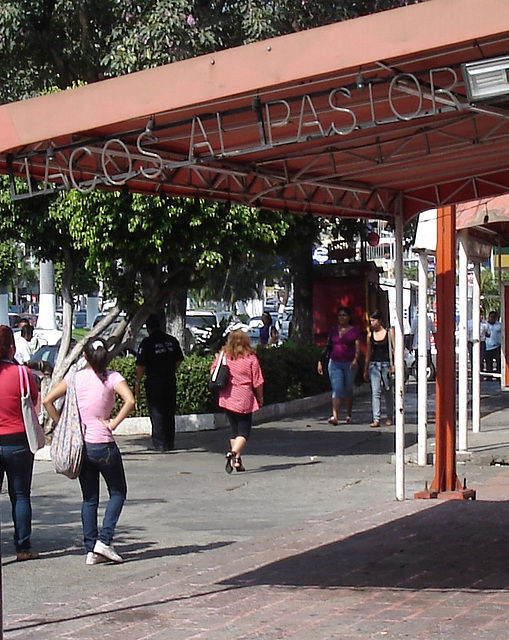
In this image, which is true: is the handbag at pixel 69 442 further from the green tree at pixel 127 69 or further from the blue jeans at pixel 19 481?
the green tree at pixel 127 69

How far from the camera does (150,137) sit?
701 centimetres

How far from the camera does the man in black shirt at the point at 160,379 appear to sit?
14.6 m

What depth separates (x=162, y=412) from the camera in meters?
14.6

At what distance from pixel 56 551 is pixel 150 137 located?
3638mm

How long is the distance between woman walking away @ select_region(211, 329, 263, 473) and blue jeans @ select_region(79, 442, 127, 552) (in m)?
4.50

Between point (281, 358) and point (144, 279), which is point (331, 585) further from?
point (281, 358)

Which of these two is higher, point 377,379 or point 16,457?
point 377,379

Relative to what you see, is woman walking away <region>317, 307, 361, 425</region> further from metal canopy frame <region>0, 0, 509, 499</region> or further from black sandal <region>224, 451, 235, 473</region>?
metal canopy frame <region>0, 0, 509, 499</region>

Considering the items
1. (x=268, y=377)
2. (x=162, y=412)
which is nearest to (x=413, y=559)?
(x=162, y=412)

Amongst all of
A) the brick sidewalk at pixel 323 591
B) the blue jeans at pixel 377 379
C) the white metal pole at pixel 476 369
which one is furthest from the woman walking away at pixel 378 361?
the brick sidewalk at pixel 323 591

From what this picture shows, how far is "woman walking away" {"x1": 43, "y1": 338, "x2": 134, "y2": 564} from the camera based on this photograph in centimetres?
822

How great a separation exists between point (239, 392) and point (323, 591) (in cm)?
601

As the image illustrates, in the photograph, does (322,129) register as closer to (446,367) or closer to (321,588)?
(321,588)

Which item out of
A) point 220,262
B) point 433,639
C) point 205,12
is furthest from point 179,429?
point 433,639
